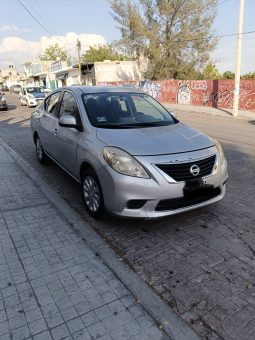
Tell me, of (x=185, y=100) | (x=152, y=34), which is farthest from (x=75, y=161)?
(x=152, y=34)

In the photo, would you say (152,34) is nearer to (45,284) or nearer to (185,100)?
(185,100)

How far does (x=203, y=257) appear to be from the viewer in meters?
3.28

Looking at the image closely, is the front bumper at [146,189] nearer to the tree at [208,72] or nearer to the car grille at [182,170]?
the car grille at [182,170]

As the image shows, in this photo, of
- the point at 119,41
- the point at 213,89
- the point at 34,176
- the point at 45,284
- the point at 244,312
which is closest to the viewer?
the point at 244,312

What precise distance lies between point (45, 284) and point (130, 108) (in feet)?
9.36

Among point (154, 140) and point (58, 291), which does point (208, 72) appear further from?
point (58, 291)

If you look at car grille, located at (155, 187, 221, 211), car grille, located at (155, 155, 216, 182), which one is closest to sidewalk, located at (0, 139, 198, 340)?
car grille, located at (155, 187, 221, 211)

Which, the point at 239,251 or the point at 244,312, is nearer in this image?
the point at 244,312

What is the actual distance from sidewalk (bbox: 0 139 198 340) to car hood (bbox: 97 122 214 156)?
3.68ft

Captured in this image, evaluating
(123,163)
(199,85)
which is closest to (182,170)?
(123,163)

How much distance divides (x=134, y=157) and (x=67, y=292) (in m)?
1.50

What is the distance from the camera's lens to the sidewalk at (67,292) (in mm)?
2384

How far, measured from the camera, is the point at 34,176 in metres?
6.02

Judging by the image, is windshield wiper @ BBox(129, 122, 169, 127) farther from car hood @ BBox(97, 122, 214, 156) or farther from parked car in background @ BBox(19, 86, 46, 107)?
parked car in background @ BBox(19, 86, 46, 107)
